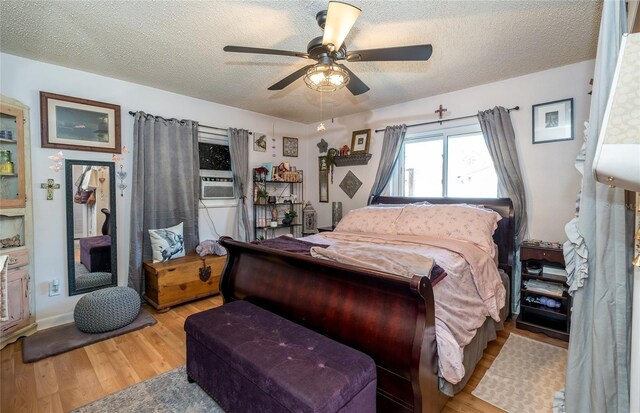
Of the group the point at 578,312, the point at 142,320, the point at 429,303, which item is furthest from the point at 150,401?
the point at 578,312

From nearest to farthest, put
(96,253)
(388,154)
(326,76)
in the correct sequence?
(326,76) < (96,253) < (388,154)

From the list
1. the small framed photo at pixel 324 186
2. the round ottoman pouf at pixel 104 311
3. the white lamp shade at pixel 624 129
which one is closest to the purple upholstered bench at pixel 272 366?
the white lamp shade at pixel 624 129

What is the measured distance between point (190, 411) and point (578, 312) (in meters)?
2.24

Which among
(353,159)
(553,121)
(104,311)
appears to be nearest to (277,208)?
(353,159)

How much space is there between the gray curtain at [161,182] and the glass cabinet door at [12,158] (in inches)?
35.6

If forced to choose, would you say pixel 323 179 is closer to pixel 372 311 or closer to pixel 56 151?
pixel 56 151

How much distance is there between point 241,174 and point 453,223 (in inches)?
114

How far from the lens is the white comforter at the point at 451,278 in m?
1.48

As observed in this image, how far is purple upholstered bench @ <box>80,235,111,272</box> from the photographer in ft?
9.85

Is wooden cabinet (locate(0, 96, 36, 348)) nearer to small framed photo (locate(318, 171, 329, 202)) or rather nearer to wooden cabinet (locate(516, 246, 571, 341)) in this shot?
small framed photo (locate(318, 171, 329, 202))

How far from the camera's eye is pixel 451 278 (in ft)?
5.91

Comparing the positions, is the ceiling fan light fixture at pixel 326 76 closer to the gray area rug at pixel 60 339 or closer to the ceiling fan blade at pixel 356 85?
the ceiling fan blade at pixel 356 85

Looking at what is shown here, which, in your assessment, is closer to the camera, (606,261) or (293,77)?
(606,261)

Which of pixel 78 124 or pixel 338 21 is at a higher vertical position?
pixel 338 21
